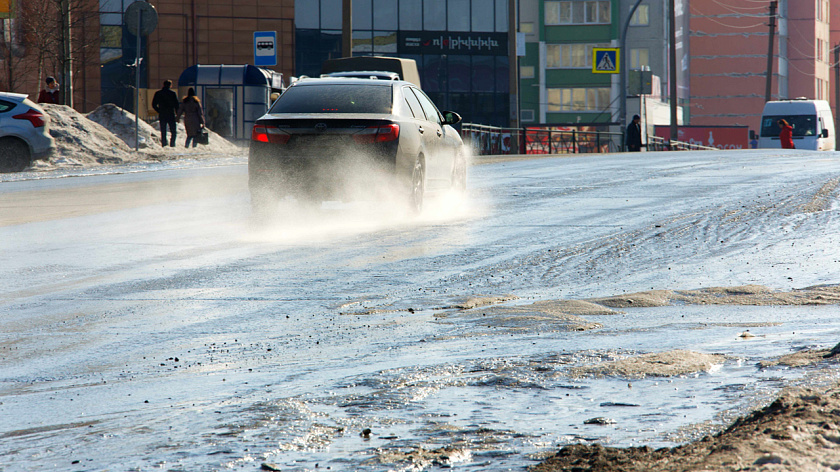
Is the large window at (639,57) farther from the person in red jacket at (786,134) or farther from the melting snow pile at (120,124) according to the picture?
the melting snow pile at (120,124)

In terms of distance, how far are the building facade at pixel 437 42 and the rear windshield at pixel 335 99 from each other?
46766mm

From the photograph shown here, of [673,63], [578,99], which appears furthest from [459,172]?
[578,99]

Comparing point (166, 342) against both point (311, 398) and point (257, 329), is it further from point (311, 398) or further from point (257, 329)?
point (311, 398)

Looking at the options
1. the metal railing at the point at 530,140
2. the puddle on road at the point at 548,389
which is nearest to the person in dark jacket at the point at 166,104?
the metal railing at the point at 530,140

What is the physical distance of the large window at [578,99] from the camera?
85.2 meters

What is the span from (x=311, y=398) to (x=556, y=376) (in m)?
1.03

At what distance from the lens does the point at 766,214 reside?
11.2 m

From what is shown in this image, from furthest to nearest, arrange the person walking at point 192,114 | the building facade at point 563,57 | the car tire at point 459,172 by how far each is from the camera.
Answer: the building facade at point 563,57 → the person walking at point 192,114 → the car tire at point 459,172

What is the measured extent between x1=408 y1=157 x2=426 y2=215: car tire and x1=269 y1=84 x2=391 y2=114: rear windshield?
75cm

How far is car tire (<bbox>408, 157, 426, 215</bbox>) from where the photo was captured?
11.3 metres

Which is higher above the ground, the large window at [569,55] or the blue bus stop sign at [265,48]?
the large window at [569,55]

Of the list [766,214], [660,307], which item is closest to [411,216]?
[766,214]

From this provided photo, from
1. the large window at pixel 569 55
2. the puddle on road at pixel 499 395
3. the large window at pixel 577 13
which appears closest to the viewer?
the puddle on road at pixel 499 395

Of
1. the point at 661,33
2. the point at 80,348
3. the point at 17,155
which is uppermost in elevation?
the point at 661,33
